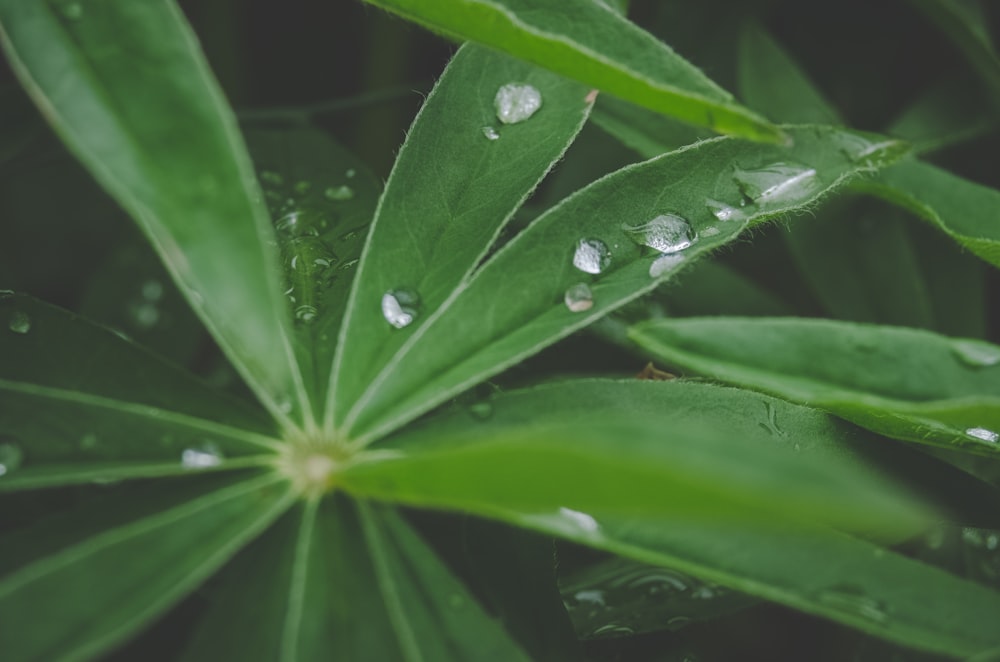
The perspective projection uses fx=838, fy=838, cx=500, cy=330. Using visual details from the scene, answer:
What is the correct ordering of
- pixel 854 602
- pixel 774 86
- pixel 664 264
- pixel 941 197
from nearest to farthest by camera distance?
pixel 854 602 < pixel 664 264 < pixel 941 197 < pixel 774 86

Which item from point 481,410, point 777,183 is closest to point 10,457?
point 481,410

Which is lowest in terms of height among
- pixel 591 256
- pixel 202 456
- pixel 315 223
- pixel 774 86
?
pixel 202 456

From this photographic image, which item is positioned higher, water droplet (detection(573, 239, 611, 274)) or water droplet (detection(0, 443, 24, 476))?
water droplet (detection(573, 239, 611, 274))

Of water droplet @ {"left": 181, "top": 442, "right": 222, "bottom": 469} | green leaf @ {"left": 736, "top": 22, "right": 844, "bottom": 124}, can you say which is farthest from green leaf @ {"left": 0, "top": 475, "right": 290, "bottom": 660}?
green leaf @ {"left": 736, "top": 22, "right": 844, "bottom": 124}

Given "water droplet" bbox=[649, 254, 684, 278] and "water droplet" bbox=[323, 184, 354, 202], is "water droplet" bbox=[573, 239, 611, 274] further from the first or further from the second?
"water droplet" bbox=[323, 184, 354, 202]

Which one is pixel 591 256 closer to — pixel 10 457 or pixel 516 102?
pixel 516 102

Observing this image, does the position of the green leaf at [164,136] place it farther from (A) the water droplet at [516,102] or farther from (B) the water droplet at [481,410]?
(A) the water droplet at [516,102]

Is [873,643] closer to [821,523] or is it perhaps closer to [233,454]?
[821,523]

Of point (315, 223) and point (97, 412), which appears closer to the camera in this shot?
point (97, 412)
